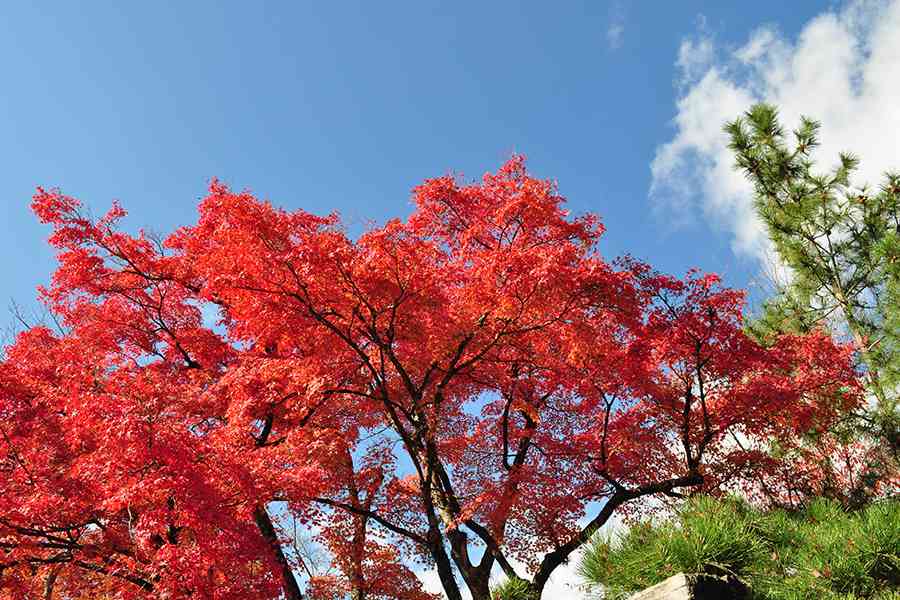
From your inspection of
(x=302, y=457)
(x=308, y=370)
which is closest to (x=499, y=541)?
(x=302, y=457)

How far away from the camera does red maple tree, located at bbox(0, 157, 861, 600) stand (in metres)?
8.88

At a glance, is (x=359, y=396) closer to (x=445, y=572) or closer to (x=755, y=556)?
(x=445, y=572)

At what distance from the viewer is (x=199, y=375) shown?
13.5 m

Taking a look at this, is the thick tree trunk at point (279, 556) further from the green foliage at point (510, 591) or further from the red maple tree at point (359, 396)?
the green foliage at point (510, 591)

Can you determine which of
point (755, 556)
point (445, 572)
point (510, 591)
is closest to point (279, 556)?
point (445, 572)

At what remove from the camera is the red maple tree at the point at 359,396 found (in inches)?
349

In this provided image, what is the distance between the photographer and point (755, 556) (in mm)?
5113

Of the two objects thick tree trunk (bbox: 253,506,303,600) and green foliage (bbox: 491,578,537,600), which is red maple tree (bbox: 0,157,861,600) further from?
green foliage (bbox: 491,578,537,600)

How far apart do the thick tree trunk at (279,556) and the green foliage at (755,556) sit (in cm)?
820

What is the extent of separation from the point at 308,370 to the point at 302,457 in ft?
5.06

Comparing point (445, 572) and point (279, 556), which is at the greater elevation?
point (279, 556)

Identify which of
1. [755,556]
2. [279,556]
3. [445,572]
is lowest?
[755,556]

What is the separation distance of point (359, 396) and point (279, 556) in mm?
3698

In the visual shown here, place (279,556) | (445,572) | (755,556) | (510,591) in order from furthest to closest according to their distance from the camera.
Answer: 1. (279,556)
2. (445,572)
3. (510,591)
4. (755,556)
